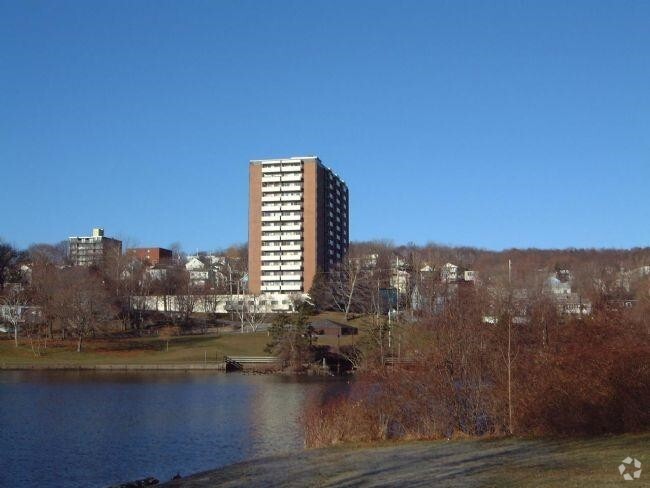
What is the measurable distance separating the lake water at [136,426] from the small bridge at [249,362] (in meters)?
12.4

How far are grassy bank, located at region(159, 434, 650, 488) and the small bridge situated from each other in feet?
162

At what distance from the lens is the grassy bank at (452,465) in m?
14.5

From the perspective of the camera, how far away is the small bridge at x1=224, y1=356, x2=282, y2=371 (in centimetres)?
7038

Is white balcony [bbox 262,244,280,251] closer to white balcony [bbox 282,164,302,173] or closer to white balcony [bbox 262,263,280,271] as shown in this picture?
white balcony [bbox 262,263,280,271]

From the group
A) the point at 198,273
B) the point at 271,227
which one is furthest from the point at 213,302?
the point at 198,273

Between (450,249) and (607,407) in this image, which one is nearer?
(607,407)

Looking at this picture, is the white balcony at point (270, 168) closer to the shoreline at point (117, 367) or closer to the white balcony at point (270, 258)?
the white balcony at point (270, 258)

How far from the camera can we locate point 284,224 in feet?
425

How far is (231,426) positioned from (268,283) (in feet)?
321

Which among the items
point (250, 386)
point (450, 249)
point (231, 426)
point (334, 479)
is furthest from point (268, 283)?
point (334, 479)

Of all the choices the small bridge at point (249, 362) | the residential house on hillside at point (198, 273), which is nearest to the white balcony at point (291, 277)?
the residential house on hillside at point (198, 273)

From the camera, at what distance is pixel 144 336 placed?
3428 inches

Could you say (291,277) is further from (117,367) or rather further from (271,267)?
(117,367)

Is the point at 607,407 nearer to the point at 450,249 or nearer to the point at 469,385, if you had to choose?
the point at 469,385
